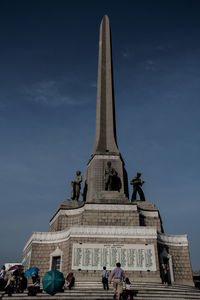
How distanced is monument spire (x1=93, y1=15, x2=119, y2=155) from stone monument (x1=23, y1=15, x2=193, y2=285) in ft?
3.86

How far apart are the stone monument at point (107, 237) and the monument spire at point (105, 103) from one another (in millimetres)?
1176

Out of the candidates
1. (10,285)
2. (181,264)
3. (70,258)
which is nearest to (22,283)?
(10,285)

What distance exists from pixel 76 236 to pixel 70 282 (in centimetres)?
361

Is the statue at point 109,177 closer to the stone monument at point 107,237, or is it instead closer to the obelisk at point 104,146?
the stone monument at point 107,237

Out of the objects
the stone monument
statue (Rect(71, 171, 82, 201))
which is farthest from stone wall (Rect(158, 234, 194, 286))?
statue (Rect(71, 171, 82, 201))

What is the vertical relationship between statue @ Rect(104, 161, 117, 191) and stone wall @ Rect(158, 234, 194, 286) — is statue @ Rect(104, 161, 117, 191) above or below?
above

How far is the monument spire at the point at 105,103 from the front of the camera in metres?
24.8

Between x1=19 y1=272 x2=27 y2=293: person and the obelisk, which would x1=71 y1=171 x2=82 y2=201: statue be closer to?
the obelisk

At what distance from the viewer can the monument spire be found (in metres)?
24.8

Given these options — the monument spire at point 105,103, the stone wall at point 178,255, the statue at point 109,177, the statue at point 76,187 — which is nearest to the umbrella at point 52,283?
the stone wall at point 178,255

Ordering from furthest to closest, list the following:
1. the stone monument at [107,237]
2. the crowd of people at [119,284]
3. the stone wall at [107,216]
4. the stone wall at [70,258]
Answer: the stone wall at [107,216] → the stone monument at [107,237] → the stone wall at [70,258] → the crowd of people at [119,284]

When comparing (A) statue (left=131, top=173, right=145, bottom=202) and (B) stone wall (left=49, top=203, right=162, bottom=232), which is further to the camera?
(A) statue (left=131, top=173, right=145, bottom=202)

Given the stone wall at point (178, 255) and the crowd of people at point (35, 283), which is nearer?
the crowd of people at point (35, 283)

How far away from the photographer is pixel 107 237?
54.7 feet
